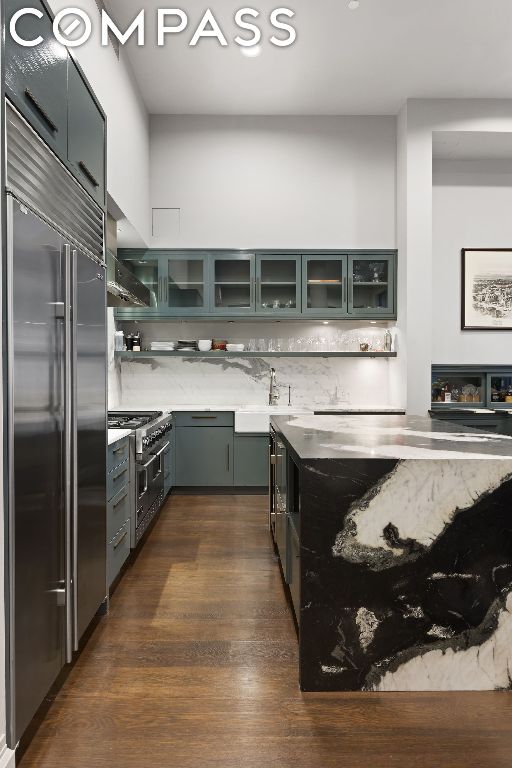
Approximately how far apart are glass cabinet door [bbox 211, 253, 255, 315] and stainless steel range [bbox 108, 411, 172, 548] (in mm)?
1354

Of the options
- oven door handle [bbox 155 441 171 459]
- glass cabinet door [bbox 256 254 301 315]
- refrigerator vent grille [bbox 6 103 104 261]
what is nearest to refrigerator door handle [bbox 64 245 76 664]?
refrigerator vent grille [bbox 6 103 104 261]

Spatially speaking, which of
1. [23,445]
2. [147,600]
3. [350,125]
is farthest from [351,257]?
[23,445]

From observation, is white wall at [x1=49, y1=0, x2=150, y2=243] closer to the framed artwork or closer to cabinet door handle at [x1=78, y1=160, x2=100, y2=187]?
cabinet door handle at [x1=78, y1=160, x2=100, y2=187]

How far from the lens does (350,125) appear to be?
569 cm

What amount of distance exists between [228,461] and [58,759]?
3.65 metres

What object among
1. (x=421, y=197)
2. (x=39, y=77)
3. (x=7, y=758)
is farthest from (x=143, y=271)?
(x=7, y=758)

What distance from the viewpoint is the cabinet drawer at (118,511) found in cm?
295

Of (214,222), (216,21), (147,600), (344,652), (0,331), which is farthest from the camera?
(214,222)

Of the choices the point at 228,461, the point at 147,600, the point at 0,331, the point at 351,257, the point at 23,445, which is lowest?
the point at 147,600

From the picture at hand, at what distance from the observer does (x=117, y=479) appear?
315cm

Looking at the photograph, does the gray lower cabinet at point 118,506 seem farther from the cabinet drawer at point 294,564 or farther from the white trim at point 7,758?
the white trim at point 7,758

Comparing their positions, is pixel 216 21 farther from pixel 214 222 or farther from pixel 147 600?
pixel 147 600

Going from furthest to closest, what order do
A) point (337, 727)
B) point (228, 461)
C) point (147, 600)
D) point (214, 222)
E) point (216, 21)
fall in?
point (214, 222)
point (228, 461)
point (216, 21)
point (147, 600)
point (337, 727)

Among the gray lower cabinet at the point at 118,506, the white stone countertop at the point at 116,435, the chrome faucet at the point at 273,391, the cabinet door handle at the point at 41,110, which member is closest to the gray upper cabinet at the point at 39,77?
the cabinet door handle at the point at 41,110
